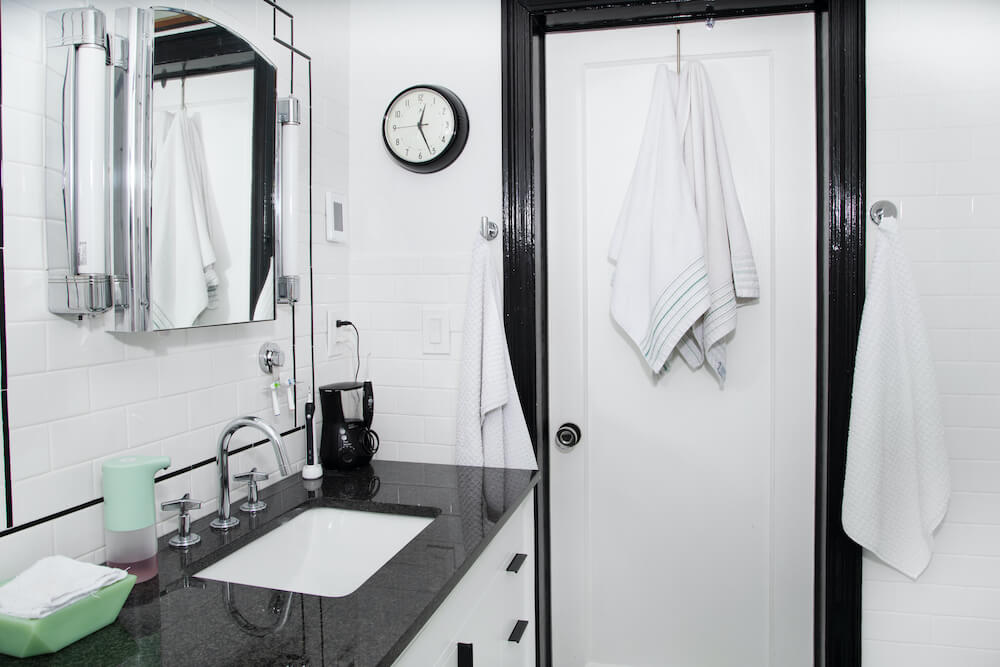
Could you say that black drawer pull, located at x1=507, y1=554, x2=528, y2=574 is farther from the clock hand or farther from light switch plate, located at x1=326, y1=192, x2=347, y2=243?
the clock hand

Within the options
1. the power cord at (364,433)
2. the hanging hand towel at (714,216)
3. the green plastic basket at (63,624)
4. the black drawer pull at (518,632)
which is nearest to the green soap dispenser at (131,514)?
the green plastic basket at (63,624)

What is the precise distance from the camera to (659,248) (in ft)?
6.01

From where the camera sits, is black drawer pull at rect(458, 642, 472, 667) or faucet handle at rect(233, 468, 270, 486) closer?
black drawer pull at rect(458, 642, 472, 667)

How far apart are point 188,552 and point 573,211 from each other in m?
1.30

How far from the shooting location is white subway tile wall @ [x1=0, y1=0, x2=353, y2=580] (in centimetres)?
110

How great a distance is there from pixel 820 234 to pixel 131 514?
1711mm

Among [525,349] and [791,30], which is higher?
[791,30]

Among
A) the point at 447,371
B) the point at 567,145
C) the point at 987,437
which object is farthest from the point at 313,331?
the point at 987,437

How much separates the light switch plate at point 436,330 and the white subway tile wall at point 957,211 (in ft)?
3.81

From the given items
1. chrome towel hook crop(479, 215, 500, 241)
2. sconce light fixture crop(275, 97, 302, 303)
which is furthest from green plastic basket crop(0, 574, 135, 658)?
chrome towel hook crop(479, 215, 500, 241)

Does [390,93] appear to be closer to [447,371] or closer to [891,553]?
[447,371]

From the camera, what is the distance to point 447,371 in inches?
80.0

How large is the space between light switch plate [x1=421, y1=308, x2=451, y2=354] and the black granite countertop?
539 millimetres

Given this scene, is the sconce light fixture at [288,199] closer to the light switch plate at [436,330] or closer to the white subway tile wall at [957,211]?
the light switch plate at [436,330]
